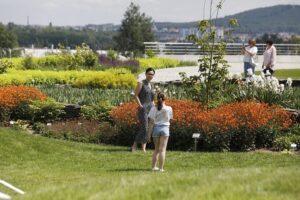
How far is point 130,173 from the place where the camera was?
1229 centimetres

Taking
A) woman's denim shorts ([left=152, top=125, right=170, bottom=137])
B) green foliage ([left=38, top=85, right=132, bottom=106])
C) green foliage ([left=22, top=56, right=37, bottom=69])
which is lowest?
green foliage ([left=22, top=56, right=37, bottom=69])

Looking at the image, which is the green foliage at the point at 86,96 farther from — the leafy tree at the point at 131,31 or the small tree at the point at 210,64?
the leafy tree at the point at 131,31

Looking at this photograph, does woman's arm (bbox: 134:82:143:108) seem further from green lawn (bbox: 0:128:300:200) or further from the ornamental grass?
the ornamental grass

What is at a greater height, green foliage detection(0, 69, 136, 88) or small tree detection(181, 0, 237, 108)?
small tree detection(181, 0, 237, 108)

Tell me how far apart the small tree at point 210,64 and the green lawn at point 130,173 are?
7.18ft

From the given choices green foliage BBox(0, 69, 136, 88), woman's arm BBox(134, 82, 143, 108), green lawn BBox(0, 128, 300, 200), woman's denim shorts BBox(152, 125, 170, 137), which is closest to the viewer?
green lawn BBox(0, 128, 300, 200)

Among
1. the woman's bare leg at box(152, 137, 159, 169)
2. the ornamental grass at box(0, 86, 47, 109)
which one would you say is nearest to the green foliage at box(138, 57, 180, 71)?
the ornamental grass at box(0, 86, 47, 109)

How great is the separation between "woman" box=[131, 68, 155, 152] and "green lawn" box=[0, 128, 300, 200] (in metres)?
0.34

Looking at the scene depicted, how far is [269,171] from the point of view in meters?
8.95

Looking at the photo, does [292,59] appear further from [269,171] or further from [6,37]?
[6,37]

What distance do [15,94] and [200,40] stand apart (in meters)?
5.49

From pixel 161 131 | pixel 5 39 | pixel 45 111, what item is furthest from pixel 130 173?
pixel 5 39

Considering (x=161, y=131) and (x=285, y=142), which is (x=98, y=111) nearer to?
(x=285, y=142)

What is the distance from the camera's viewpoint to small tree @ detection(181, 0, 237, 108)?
16.5 metres
